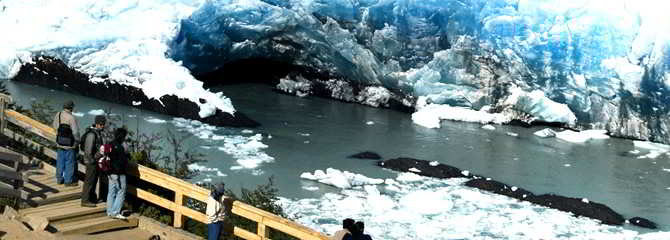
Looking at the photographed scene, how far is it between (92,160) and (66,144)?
23.1 inches

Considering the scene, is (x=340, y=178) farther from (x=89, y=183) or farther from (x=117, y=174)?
(x=117, y=174)

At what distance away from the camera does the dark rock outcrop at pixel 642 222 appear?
53.4 feet

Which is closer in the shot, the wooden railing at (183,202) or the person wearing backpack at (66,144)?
the wooden railing at (183,202)

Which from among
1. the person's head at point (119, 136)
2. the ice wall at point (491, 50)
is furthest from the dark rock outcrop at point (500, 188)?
the person's head at point (119, 136)

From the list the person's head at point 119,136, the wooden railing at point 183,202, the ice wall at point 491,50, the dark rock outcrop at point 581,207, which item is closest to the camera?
the wooden railing at point 183,202

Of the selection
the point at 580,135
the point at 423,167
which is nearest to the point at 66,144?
the point at 423,167

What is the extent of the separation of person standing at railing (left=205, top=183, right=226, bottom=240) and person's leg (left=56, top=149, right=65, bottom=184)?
6.49 ft

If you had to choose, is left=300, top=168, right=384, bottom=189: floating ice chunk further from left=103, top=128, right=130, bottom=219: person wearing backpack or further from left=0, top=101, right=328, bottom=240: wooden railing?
left=103, top=128, right=130, bottom=219: person wearing backpack

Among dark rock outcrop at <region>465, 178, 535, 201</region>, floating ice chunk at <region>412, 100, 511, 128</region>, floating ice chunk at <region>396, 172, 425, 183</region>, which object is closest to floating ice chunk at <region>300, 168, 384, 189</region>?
floating ice chunk at <region>396, 172, 425, 183</region>

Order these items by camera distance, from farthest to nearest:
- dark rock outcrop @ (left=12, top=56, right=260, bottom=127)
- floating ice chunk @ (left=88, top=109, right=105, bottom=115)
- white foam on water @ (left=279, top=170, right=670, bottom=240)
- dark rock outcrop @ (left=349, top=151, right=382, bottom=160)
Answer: dark rock outcrop @ (left=12, top=56, right=260, bottom=127) → floating ice chunk @ (left=88, top=109, right=105, bottom=115) → dark rock outcrop @ (left=349, top=151, right=382, bottom=160) → white foam on water @ (left=279, top=170, right=670, bottom=240)

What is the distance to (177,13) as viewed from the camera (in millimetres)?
24094

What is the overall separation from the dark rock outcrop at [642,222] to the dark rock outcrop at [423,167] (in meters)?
3.92

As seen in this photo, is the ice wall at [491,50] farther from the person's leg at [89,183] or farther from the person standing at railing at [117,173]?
the person standing at railing at [117,173]

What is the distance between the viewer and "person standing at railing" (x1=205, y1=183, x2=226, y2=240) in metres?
7.56
